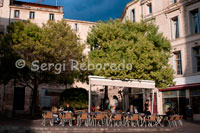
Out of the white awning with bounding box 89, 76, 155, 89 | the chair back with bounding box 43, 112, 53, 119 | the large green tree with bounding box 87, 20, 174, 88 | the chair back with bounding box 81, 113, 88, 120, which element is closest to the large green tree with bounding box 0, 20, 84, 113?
the large green tree with bounding box 87, 20, 174, 88

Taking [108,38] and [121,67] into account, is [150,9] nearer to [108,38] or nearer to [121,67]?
[108,38]

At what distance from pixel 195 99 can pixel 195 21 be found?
8024 mm

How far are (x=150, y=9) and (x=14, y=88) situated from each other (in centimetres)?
2106

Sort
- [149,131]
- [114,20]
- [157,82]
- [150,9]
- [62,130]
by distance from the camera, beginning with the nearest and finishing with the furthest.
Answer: [62,130]
[149,131]
[157,82]
[114,20]
[150,9]

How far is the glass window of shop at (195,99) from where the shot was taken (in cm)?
2140

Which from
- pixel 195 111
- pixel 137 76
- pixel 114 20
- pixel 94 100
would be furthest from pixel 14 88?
pixel 195 111

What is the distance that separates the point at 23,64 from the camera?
1861 cm

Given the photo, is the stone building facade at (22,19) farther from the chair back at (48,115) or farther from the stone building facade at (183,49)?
the chair back at (48,115)

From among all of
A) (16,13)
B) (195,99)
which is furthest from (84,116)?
(16,13)

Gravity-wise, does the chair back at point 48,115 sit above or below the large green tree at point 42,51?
below

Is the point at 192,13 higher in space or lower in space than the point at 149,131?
higher

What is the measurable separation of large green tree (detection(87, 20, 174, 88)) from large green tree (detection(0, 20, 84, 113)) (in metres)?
2.31

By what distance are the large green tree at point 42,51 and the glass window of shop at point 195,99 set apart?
11459mm

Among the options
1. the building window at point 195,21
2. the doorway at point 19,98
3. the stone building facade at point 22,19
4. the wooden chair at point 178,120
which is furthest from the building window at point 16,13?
the wooden chair at point 178,120
